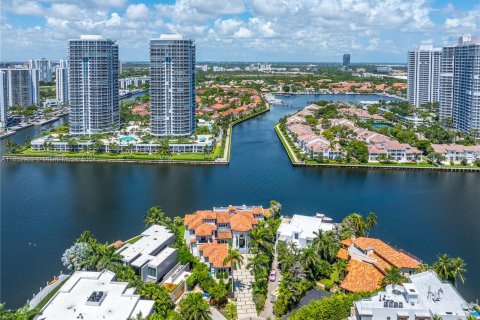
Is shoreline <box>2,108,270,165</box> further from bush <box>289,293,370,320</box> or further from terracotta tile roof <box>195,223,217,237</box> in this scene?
bush <box>289,293,370,320</box>

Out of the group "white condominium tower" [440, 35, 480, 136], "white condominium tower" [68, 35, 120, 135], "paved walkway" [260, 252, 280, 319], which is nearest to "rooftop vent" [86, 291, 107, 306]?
"paved walkway" [260, 252, 280, 319]

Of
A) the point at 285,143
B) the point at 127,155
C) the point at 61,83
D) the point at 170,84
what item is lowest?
the point at 127,155

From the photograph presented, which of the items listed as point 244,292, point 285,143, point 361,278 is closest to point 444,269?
point 361,278

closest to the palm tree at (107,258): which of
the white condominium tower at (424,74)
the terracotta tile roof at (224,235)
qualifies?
the terracotta tile roof at (224,235)

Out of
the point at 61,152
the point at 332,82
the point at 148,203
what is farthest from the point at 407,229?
the point at 332,82

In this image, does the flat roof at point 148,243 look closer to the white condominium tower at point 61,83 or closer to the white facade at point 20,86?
the white facade at point 20,86

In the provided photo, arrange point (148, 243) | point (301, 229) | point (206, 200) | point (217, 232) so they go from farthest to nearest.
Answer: point (206, 200) < point (301, 229) < point (217, 232) < point (148, 243)

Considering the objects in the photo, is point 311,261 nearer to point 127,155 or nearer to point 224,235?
point 224,235
